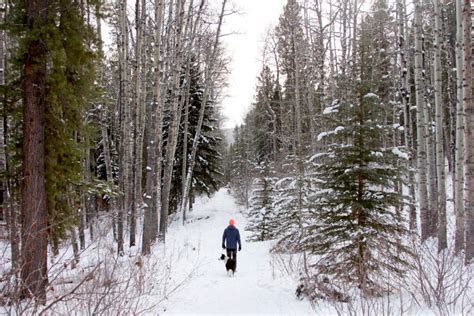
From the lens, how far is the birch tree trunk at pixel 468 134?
723 centimetres

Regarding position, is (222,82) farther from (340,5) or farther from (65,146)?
(65,146)

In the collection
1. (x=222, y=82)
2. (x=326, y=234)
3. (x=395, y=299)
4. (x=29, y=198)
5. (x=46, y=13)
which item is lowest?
(x=395, y=299)

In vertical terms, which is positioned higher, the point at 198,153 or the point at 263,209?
the point at 198,153

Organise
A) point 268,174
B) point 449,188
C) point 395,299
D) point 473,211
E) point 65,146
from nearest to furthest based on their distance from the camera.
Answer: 1. point 395,299
2. point 65,146
3. point 473,211
4. point 268,174
5. point 449,188

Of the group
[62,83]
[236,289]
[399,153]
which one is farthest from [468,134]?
[62,83]

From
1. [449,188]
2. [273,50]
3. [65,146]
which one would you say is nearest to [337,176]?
[65,146]

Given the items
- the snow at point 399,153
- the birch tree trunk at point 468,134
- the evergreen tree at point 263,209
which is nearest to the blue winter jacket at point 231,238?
the snow at point 399,153

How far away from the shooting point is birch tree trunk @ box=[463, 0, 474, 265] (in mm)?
7227

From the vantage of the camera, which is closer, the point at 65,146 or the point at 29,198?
the point at 29,198

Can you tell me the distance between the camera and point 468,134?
7.48m

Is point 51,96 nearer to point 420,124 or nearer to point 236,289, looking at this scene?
point 236,289

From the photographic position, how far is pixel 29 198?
5.86m

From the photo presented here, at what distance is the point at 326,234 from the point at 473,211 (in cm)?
351

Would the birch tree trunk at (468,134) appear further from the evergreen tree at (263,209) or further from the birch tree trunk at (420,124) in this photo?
the evergreen tree at (263,209)
